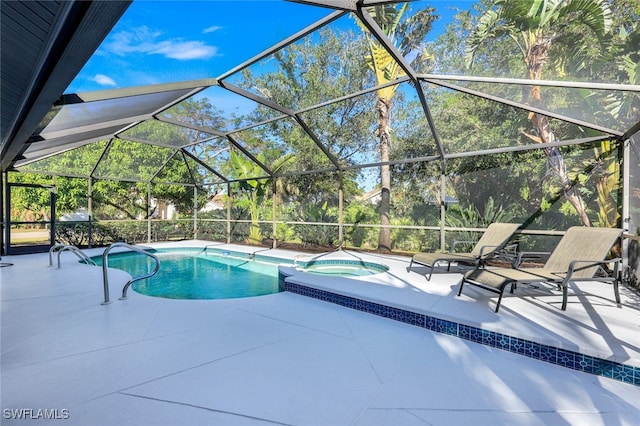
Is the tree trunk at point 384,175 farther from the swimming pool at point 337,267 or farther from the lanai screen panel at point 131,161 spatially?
the lanai screen panel at point 131,161

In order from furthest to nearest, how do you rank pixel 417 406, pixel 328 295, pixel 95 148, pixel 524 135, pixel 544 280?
pixel 95 148, pixel 524 135, pixel 328 295, pixel 544 280, pixel 417 406

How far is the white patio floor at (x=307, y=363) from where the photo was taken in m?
1.98

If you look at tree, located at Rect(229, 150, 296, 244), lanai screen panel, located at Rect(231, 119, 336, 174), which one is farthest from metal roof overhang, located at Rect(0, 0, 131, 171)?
tree, located at Rect(229, 150, 296, 244)

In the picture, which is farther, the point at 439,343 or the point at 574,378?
the point at 439,343

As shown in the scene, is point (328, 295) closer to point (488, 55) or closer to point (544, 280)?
point (544, 280)

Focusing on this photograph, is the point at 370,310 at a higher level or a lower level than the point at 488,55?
lower

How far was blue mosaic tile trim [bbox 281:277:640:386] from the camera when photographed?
2.47 m

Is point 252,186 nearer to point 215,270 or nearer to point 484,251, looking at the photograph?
point 215,270

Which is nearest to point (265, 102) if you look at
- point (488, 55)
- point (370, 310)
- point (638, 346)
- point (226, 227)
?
point (488, 55)

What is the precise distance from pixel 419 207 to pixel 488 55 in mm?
6201

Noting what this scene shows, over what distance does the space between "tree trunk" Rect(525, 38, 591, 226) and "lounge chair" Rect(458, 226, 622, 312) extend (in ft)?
8.12

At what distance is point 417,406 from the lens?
2047 mm

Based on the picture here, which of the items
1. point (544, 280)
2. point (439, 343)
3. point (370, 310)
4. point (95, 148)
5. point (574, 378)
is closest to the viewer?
point (574, 378)

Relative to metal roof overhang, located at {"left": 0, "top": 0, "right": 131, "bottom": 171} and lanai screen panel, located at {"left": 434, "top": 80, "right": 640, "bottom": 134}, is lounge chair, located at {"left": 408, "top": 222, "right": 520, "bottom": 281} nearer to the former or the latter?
lanai screen panel, located at {"left": 434, "top": 80, "right": 640, "bottom": 134}
